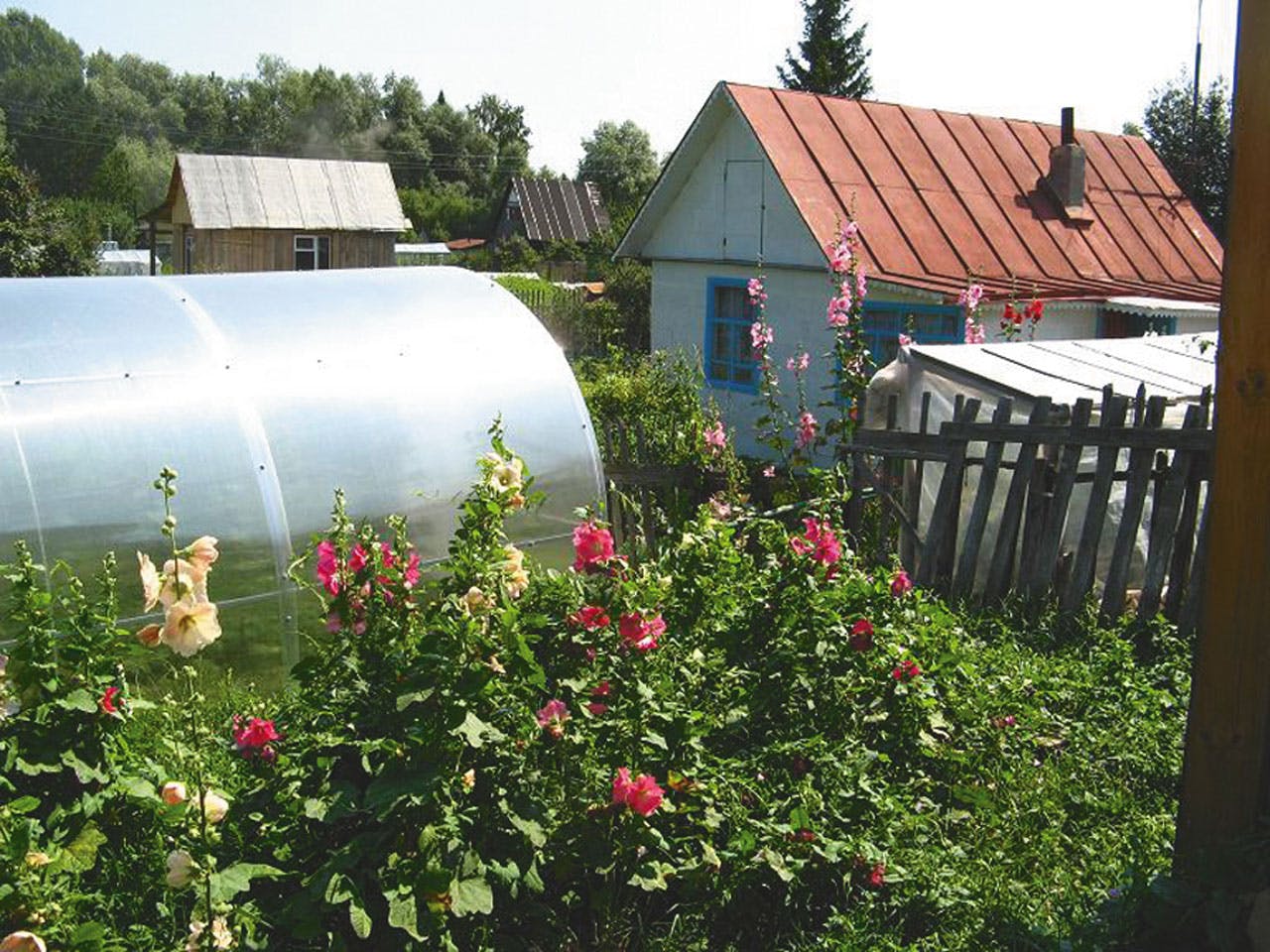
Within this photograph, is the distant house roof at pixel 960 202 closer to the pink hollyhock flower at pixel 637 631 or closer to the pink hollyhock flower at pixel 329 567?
the pink hollyhock flower at pixel 637 631

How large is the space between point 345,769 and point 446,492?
344 cm

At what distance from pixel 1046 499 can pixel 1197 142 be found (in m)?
30.0

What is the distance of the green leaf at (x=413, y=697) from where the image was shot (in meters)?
3.38

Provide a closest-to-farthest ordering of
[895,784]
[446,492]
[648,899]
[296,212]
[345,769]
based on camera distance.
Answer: [345,769] → [648,899] → [895,784] → [446,492] → [296,212]

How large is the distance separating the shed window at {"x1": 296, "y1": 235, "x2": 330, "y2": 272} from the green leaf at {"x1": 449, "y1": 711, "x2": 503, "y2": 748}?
3419 centimetres

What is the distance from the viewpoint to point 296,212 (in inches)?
1411

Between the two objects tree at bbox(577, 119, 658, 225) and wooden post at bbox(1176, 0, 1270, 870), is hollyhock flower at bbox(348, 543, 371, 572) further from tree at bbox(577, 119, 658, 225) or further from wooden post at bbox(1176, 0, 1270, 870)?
tree at bbox(577, 119, 658, 225)

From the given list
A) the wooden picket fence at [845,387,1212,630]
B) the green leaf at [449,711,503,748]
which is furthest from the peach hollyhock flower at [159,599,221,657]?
the wooden picket fence at [845,387,1212,630]

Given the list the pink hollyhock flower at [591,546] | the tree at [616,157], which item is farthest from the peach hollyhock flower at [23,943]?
the tree at [616,157]

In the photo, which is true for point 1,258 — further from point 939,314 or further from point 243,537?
point 243,537

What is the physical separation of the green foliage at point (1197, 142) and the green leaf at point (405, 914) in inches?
1213

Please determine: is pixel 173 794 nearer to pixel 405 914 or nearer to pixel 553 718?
pixel 405 914

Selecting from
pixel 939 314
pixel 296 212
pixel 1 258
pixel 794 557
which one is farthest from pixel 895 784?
pixel 296 212

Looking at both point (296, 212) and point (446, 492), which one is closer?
point (446, 492)
